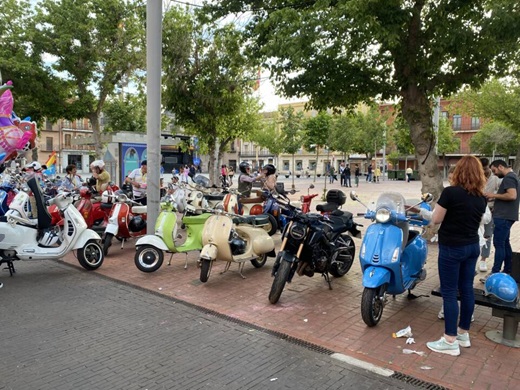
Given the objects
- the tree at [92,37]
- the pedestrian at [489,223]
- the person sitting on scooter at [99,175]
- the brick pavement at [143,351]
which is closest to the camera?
the brick pavement at [143,351]

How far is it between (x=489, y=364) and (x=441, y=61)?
6.54m

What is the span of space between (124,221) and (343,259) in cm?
425

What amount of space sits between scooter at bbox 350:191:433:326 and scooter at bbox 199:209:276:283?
85.0 inches

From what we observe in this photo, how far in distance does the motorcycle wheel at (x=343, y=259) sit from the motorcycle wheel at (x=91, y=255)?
12.4 ft

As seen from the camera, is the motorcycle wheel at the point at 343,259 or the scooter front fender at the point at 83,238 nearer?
the motorcycle wheel at the point at 343,259

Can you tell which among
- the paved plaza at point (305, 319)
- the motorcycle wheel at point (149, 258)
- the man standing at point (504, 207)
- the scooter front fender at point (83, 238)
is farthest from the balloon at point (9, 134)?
the man standing at point (504, 207)

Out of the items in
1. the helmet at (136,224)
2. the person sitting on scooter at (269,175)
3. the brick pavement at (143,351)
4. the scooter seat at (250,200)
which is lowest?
the brick pavement at (143,351)

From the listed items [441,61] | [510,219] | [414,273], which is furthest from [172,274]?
[441,61]

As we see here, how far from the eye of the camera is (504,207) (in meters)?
5.80

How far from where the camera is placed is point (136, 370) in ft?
11.8

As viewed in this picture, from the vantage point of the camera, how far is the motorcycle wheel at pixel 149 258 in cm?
655

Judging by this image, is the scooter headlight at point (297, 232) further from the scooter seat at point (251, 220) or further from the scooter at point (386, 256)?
the scooter seat at point (251, 220)

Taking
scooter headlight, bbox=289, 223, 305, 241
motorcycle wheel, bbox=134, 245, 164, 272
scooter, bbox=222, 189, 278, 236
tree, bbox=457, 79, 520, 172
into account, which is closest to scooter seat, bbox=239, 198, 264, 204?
scooter, bbox=222, 189, 278, 236

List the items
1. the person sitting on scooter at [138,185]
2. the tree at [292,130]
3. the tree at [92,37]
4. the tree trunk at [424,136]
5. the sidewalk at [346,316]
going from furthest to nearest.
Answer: the tree at [292,130]
the tree at [92,37]
the person sitting on scooter at [138,185]
the tree trunk at [424,136]
the sidewalk at [346,316]
